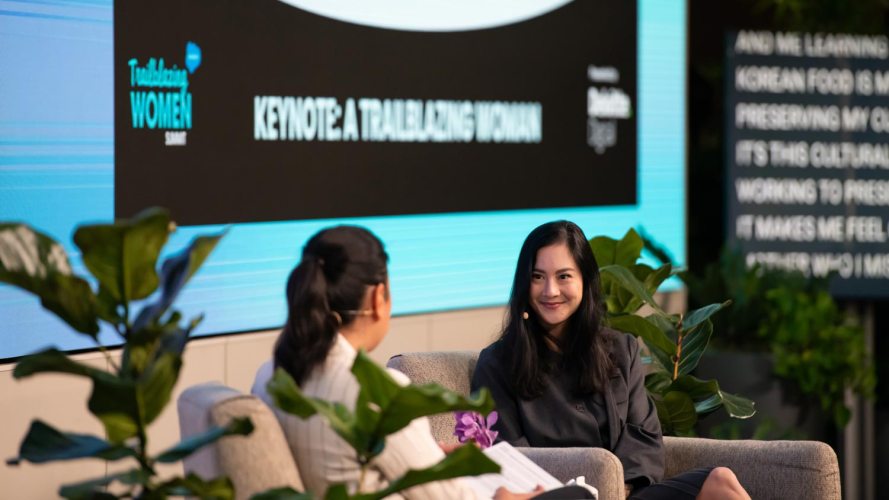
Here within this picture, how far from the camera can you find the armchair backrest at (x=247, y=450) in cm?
248

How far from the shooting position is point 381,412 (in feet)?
7.18

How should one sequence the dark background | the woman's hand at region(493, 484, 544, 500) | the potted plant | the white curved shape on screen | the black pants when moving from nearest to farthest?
the woman's hand at region(493, 484, 544, 500) → the black pants → the dark background → the white curved shape on screen → the potted plant

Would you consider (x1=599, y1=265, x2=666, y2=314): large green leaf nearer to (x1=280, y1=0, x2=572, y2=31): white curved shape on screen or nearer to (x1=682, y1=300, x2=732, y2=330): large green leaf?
(x1=682, y1=300, x2=732, y2=330): large green leaf

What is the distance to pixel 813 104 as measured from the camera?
641 centimetres

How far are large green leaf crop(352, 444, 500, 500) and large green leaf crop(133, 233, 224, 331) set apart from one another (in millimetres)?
484

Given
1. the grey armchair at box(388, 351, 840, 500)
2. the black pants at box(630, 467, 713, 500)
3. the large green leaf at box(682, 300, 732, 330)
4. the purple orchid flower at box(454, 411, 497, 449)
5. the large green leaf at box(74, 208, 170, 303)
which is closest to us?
the large green leaf at box(74, 208, 170, 303)

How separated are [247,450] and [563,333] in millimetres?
1326

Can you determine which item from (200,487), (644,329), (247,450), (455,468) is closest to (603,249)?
(644,329)

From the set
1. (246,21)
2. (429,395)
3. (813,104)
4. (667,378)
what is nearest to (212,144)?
(246,21)

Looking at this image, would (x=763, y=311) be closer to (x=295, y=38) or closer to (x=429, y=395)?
(x=295, y=38)

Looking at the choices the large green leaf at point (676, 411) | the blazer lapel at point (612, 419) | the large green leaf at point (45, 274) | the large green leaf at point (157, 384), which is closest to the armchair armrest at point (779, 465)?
the blazer lapel at point (612, 419)

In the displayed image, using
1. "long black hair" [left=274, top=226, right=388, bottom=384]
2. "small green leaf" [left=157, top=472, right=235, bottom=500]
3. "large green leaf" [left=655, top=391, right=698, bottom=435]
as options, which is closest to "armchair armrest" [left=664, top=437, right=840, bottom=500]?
"large green leaf" [left=655, top=391, right=698, bottom=435]

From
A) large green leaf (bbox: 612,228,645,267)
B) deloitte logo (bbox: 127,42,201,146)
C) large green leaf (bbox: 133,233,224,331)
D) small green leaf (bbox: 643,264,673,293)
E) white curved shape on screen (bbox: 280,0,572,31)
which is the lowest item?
small green leaf (bbox: 643,264,673,293)

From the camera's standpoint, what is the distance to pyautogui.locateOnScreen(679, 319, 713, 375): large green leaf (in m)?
4.17
